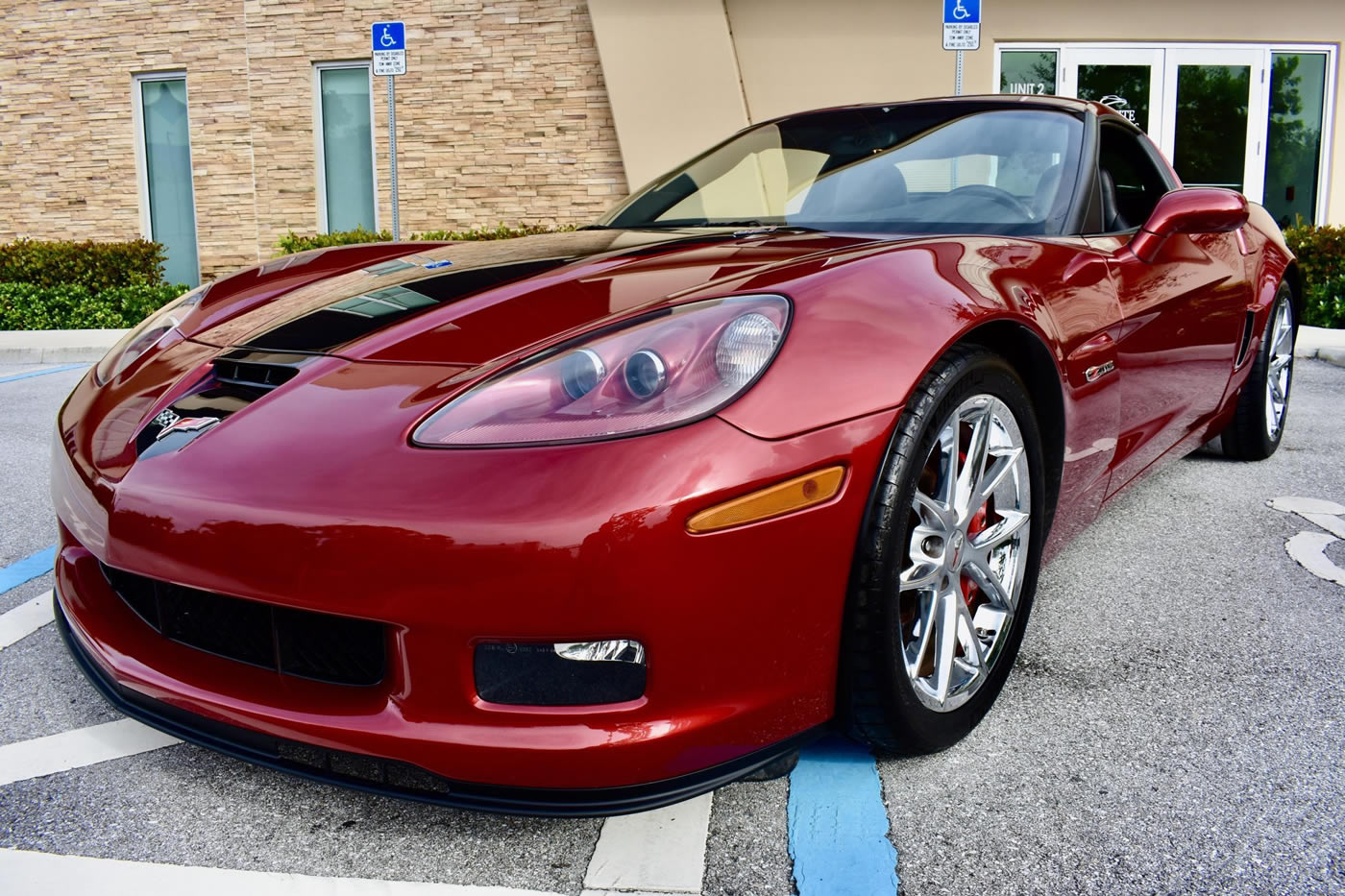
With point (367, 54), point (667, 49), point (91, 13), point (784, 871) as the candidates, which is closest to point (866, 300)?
point (784, 871)

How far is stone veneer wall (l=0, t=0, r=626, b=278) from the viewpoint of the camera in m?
11.6

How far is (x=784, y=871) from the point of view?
5.34 ft

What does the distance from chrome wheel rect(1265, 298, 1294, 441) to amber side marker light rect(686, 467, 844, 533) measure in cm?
297

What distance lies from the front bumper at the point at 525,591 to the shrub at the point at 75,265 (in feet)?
34.3

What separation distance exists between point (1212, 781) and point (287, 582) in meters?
1.53

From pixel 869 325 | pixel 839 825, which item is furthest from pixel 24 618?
pixel 869 325

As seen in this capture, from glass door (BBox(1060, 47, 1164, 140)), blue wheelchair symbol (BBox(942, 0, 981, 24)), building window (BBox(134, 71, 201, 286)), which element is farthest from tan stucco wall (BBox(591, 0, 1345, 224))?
building window (BBox(134, 71, 201, 286))

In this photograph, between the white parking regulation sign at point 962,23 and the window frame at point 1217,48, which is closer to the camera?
the white parking regulation sign at point 962,23

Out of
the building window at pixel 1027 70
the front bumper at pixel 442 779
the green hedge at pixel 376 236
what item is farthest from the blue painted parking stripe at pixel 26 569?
the building window at pixel 1027 70

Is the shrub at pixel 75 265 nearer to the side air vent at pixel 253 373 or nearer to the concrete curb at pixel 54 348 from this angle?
the concrete curb at pixel 54 348

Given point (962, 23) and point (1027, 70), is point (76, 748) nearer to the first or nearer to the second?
point (962, 23)

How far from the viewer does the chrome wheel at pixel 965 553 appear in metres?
1.90

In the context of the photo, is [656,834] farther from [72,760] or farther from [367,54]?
[367,54]

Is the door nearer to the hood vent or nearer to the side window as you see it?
the side window
